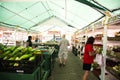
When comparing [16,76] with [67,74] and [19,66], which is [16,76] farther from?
[67,74]

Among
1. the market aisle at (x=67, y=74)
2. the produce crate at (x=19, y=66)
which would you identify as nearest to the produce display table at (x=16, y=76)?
the produce crate at (x=19, y=66)

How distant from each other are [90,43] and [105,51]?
55 centimetres

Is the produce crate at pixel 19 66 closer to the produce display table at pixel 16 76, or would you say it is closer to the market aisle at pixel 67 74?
the produce display table at pixel 16 76

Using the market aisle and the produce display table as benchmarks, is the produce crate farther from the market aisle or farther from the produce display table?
the market aisle

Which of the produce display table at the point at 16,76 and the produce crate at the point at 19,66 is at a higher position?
the produce crate at the point at 19,66

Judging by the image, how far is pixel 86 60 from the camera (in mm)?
5758

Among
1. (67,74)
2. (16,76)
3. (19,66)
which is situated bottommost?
(67,74)

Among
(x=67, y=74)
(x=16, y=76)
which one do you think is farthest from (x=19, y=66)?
(x=67, y=74)

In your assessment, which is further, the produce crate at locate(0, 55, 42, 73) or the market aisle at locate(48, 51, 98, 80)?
the market aisle at locate(48, 51, 98, 80)

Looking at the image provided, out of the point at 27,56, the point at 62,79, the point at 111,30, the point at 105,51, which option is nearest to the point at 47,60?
the point at 62,79

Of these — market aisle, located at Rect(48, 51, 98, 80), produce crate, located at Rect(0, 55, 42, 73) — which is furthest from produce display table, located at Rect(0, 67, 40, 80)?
market aisle, located at Rect(48, 51, 98, 80)

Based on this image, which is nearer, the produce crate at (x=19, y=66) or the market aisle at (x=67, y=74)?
the produce crate at (x=19, y=66)

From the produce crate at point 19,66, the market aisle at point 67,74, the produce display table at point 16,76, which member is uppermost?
the produce crate at point 19,66

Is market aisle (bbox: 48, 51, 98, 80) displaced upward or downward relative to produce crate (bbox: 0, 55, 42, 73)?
downward
